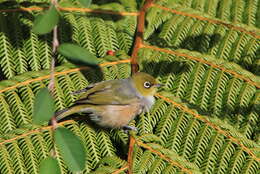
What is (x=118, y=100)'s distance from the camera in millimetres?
3131

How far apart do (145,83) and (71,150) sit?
5.41ft

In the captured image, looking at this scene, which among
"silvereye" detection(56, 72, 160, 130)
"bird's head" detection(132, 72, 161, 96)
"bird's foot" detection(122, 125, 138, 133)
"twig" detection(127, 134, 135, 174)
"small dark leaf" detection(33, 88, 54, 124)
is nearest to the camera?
"small dark leaf" detection(33, 88, 54, 124)

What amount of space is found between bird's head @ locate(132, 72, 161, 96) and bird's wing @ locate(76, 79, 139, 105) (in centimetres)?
6

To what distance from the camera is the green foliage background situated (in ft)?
8.30

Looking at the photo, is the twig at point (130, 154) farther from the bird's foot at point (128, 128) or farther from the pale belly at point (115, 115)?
the pale belly at point (115, 115)

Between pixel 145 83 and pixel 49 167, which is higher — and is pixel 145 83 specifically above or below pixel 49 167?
below

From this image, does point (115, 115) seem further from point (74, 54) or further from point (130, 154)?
point (74, 54)

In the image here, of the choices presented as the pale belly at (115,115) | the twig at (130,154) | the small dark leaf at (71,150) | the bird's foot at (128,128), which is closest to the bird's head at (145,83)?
the pale belly at (115,115)

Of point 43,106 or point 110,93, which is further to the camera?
point 110,93

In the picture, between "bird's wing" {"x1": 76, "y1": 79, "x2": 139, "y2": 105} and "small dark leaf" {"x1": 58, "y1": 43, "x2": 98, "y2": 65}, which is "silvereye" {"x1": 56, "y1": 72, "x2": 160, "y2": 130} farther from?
Answer: "small dark leaf" {"x1": 58, "y1": 43, "x2": 98, "y2": 65}

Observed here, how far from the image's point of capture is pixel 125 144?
2719mm

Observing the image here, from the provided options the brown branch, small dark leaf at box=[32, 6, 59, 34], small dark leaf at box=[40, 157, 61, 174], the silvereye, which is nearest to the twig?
the silvereye

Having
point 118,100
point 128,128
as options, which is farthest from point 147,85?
point 128,128

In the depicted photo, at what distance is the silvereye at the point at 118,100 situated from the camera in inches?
113
